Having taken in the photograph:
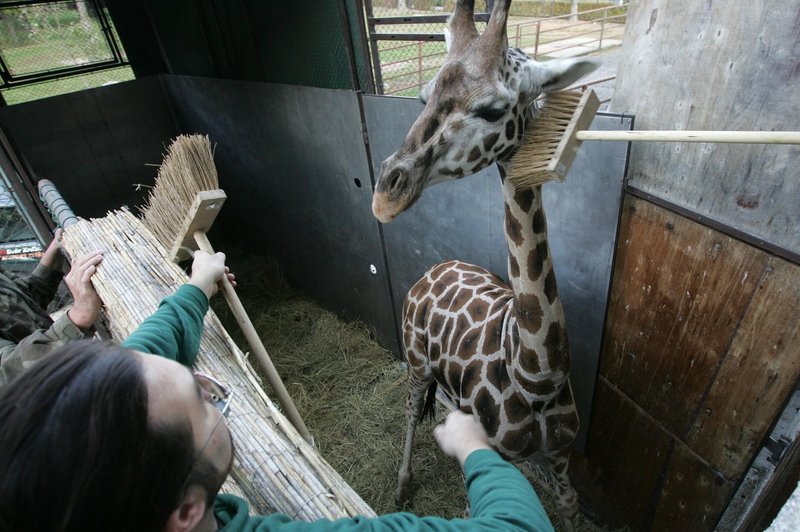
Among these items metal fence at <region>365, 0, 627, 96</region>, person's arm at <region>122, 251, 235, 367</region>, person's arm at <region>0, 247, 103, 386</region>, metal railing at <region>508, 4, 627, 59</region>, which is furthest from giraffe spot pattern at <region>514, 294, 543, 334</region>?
metal railing at <region>508, 4, 627, 59</region>

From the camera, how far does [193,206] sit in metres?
1.81

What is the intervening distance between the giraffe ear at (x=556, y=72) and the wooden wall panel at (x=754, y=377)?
751 millimetres

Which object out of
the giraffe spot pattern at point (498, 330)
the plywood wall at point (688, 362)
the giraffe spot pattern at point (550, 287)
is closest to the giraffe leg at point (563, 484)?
the giraffe spot pattern at point (498, 330)

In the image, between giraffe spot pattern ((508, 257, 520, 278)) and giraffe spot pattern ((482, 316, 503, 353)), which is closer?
giraffe spot pattern ((508, 257, 520, 278))

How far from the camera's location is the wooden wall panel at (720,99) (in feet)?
3.57

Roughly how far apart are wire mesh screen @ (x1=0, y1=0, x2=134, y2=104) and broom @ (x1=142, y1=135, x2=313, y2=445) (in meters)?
3.86

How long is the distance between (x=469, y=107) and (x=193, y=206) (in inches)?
48.6

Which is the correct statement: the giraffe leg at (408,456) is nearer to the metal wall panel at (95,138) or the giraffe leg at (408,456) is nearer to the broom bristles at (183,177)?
the broom bristles at (183,177)

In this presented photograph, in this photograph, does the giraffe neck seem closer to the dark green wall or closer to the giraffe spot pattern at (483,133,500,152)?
the giraffe spot pattern at (483,133,500,152)

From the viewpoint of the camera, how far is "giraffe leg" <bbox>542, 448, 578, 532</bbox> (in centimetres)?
178

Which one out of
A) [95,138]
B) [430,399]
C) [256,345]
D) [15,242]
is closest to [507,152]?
[256,345]

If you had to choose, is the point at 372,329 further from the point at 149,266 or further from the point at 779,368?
the point at 779,368

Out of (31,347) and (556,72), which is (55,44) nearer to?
(31,347)

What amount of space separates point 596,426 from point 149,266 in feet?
7.38
